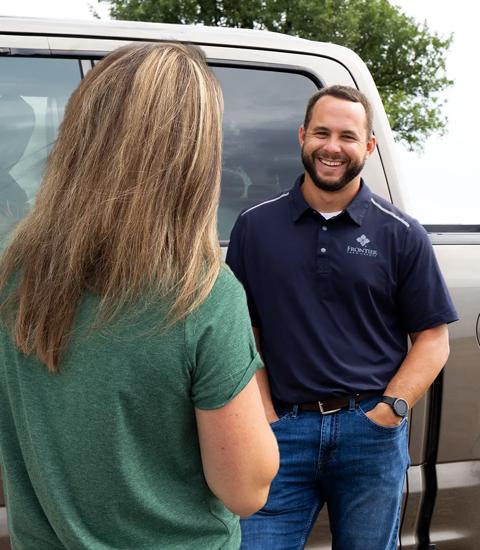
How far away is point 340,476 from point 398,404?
0.90ft

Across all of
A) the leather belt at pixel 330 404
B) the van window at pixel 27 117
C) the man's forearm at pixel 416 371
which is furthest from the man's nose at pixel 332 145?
the van window at pixel 27 117

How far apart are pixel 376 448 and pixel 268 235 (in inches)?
27.0

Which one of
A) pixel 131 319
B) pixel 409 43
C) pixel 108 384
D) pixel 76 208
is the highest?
pixel 409 43

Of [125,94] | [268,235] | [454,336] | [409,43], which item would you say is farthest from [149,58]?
[409,43]

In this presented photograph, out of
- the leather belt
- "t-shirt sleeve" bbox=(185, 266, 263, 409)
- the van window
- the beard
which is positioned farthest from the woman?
the van window

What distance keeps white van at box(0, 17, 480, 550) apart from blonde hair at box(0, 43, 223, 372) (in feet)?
4.19

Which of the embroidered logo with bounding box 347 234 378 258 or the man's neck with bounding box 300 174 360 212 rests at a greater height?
the man's neck with bounding box 300 174 360 212

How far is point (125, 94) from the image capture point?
1.29m

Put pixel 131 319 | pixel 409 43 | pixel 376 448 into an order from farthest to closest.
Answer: pixel 409 43 < pixel 376 448 < pixel 131 319

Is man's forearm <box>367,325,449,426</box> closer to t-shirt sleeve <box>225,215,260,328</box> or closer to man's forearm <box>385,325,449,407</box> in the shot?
man's forearm <box>385,325,449,407</box>

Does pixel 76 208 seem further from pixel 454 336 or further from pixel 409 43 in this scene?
pixel 409 43

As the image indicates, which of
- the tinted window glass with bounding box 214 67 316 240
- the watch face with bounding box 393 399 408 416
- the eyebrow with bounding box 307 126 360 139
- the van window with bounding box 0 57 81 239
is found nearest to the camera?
the watch face with bounding box 393 399 408 416

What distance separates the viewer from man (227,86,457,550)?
7.45 ft

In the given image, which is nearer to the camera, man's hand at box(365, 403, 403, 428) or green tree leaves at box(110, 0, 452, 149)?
man's hand at box(365, 403, 403, 428)
